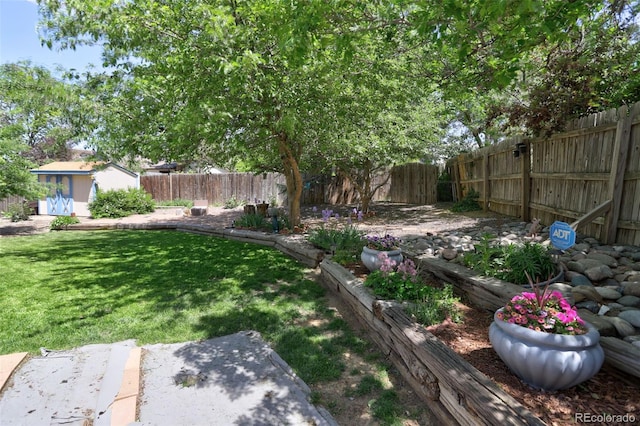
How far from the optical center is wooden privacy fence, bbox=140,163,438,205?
14.7 meters

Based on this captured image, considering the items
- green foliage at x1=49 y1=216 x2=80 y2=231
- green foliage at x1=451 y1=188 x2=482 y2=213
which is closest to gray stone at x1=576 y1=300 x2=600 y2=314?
green foliage at x1=451 y1=188 x2=482 y2=213

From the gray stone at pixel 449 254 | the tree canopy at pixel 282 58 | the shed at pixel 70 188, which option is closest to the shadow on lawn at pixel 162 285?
the gray stone at pixel 449 254

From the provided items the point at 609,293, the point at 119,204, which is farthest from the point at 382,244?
the point at 119,204

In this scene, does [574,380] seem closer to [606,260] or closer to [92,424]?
[606,260]

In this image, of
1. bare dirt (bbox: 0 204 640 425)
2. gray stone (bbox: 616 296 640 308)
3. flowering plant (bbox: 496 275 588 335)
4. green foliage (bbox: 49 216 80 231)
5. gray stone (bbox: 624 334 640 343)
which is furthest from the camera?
green foliage (bbox: 49 216 80 231)

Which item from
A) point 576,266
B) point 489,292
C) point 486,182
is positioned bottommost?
point 489,292

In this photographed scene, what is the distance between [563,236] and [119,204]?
578 inches

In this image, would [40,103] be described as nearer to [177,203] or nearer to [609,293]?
[177,203]

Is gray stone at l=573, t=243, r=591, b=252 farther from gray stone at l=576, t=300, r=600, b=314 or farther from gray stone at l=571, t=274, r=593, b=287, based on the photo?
gray stone at l=576, t=300, r=600, b=314

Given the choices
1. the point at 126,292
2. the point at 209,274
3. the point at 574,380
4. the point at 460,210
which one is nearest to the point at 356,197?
the point at 460,210

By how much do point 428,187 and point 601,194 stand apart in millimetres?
9836

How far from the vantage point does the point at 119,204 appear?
13977 millimetres

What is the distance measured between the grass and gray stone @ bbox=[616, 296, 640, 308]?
204 centimetres

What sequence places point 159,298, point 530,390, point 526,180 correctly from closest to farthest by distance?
1. point 530,390
2. point 159,298
3. point 526,180
